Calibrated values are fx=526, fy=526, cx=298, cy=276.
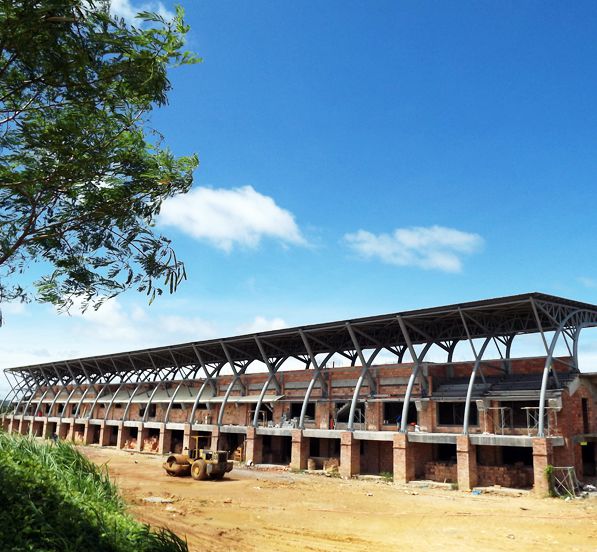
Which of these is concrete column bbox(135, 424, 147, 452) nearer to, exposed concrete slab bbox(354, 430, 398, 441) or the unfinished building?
the unfinished building

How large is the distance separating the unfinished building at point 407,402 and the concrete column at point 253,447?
0.32ft

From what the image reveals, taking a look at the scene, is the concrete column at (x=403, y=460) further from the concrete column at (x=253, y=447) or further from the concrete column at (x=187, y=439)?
the concrete column at (x=187, y=439)

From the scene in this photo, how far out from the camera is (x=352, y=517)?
843 inches

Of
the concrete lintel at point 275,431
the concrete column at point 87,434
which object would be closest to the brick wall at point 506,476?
the concrete lintel at point 275,431

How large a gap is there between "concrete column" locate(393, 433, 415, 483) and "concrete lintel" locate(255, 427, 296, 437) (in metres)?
9.64

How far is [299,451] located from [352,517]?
706 inches

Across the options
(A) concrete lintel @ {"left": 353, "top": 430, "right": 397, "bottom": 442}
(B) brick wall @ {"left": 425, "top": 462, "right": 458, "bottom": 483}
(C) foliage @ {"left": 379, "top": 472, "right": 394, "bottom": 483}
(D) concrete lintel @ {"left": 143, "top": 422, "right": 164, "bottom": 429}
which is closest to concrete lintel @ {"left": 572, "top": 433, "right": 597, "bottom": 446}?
(B) brick wall @ {"left": 425, "top": 462, "right": 458, "bottom": 483}

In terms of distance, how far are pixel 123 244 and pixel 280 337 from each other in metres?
32.5

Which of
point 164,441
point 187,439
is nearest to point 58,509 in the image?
point 187,439

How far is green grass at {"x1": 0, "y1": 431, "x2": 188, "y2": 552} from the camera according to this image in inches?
371

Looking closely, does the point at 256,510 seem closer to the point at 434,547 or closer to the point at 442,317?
the point at 434,547

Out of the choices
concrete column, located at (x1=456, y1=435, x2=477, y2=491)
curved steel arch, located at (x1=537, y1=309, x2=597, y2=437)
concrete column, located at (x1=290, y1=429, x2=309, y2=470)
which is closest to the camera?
curved steel arch, located at (x1=537, y1=309, x2=597, y2=437)

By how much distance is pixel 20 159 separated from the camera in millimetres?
10750

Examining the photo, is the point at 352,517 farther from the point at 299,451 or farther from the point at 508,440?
the point at 299,451
